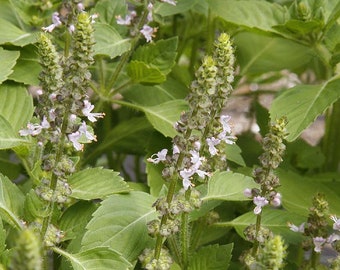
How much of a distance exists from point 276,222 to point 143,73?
525 mm

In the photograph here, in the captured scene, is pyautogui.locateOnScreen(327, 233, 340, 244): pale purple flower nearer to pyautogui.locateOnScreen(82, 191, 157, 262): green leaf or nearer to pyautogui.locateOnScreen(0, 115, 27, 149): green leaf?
pyautogui.locateOnScreen(82, 191, 157, 262): green leaf

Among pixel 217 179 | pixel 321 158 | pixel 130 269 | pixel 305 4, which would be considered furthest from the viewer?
pixel 321 158

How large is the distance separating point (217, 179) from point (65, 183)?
385 mm

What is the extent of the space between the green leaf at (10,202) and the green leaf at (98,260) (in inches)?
4.5

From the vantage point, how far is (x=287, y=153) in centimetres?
248

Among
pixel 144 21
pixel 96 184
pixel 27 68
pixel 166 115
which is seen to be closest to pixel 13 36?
pixel 27 68

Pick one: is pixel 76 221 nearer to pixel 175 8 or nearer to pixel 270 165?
pixel 270 165

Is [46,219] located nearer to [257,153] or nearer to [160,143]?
[160,143]

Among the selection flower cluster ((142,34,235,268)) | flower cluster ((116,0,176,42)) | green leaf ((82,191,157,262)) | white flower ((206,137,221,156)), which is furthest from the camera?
flower cluster ((116,0,176,42))

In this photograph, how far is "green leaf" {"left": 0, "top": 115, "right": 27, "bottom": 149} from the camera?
178cm

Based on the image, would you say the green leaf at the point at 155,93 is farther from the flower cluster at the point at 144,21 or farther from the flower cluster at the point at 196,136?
the flower cluster at the point at 196,136

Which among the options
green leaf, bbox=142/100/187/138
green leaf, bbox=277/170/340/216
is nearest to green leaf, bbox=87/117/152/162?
green leaf, bbox=142/100/187/138

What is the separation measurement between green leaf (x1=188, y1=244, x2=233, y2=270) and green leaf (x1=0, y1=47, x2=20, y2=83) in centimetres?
63

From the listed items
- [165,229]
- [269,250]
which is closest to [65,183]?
[165,229]
